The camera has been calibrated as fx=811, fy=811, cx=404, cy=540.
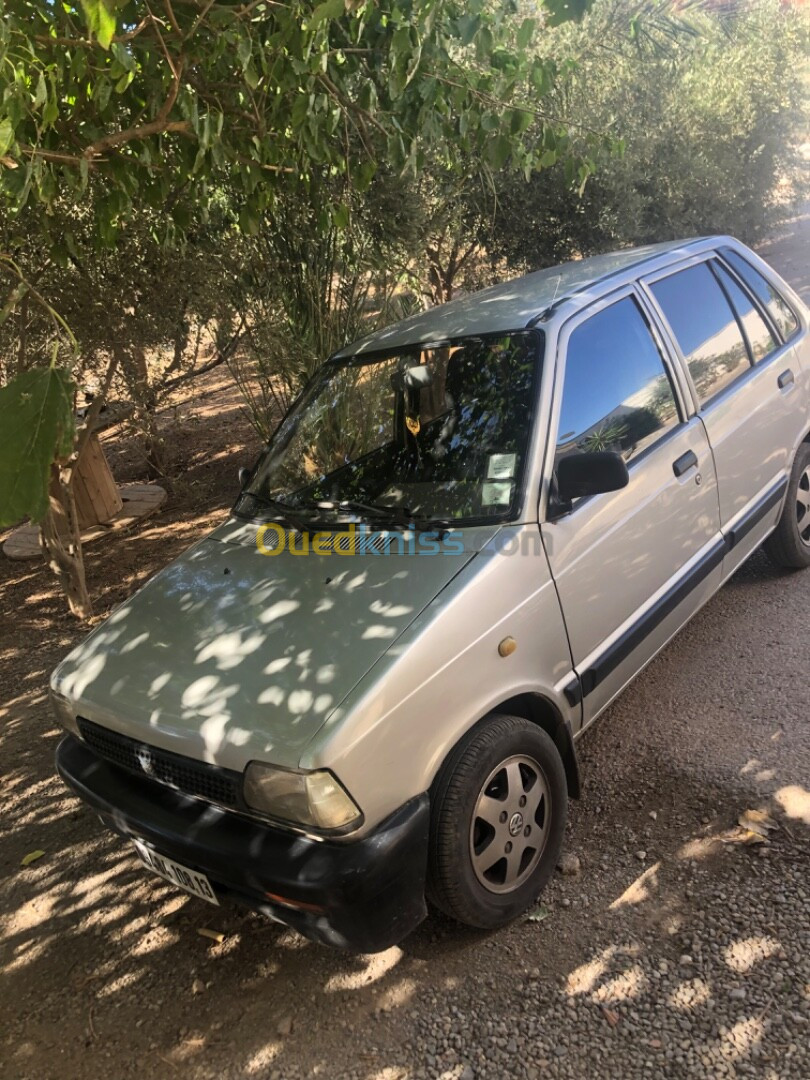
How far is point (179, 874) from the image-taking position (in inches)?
102

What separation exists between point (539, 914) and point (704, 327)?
8.82 ft

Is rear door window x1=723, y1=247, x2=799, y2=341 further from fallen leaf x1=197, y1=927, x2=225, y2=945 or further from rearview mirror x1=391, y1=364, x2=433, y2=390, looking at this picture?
fallen leaf x1=197, y1=927, x2=225, y2=945

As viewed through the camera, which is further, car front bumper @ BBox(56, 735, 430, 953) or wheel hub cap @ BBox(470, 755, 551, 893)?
wheel hub cap @ BBox(470, 755, 551, 893)

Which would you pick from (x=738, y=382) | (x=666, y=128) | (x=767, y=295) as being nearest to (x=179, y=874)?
(x=738, y=382)

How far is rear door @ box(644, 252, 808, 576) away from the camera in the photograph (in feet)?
12.1

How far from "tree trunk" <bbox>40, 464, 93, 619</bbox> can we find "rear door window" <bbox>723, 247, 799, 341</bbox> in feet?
14.7

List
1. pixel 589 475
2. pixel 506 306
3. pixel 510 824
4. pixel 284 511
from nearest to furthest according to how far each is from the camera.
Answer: pixel 510 824 < pixel 589 475 < pixel 284 511 < pixel 506 306

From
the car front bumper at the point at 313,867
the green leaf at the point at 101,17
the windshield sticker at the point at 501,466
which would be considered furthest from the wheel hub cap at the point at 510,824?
the green leaf at the point at 101,17

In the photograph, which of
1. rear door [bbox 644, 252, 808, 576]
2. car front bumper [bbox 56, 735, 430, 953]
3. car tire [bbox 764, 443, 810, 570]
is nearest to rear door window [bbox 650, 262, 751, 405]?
rear door [bbox 644, 252, 808, 576]

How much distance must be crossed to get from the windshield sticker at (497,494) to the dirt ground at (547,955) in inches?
51.5

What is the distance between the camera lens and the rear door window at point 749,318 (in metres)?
4.10

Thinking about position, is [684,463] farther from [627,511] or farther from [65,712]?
[65,712]

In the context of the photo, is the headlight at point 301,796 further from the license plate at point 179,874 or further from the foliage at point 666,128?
the foliage at point 666,128

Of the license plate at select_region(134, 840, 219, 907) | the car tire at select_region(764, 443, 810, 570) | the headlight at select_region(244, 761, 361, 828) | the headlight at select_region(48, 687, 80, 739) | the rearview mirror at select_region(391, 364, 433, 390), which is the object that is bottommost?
the car tire at select_region(764, 443, 810, 570)
